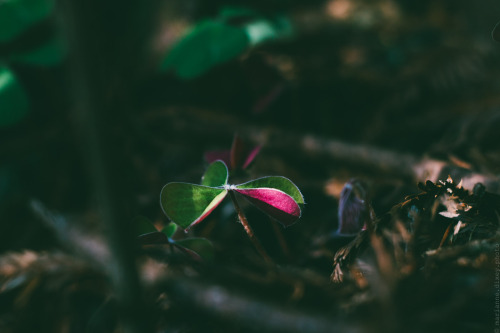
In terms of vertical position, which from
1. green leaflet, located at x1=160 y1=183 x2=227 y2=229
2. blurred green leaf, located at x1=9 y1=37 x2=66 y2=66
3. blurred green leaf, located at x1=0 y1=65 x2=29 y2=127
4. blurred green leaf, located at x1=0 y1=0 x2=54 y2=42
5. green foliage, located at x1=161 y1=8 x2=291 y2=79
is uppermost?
blurred green leaf, located at x1=0 y1=0 x2=54 y2=42

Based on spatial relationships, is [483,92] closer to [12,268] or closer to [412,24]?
[412,24]

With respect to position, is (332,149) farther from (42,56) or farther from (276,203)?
(42,56)

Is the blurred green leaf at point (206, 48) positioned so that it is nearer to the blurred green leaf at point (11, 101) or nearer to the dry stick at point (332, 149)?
the dry stick at point (332, 149)

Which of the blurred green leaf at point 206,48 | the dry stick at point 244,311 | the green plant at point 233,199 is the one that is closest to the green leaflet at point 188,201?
the green plant at point 233,199

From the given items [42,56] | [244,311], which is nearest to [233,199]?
[244,311]

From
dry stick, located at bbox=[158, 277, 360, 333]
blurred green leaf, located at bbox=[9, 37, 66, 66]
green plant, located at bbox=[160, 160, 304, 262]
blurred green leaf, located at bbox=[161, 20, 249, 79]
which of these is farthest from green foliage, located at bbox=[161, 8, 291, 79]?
dry stick, located at bbox=[158, 277, 360, 333]

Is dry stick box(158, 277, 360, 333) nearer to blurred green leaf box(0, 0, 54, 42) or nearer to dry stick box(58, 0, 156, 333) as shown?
dry stick box(58, 0, 156, 333)
